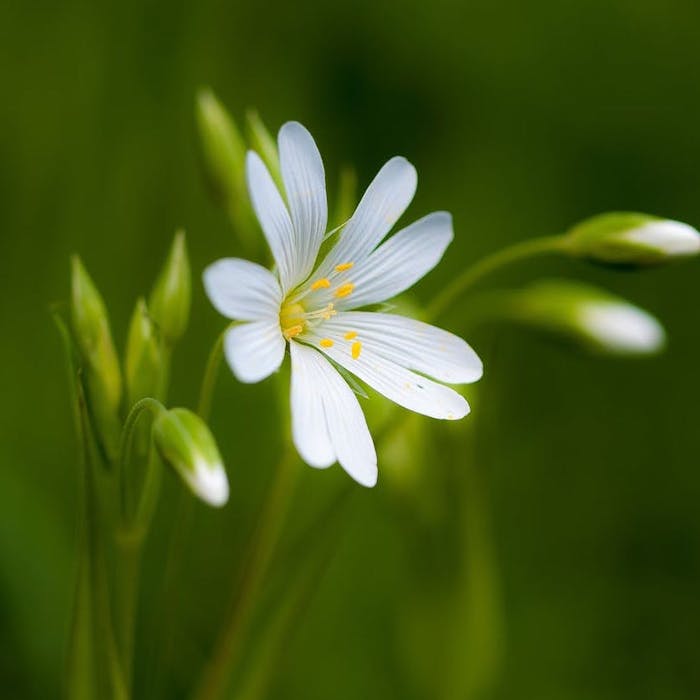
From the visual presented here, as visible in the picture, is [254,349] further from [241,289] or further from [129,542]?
[129,542]

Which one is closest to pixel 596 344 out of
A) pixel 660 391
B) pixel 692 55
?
pixel 660 391

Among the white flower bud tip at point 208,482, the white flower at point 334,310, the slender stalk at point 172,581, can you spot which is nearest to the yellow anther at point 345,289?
the white flower at point 334,310

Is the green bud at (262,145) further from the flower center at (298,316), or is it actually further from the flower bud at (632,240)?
the flower bud at (632,240)

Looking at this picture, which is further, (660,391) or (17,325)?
(660,391)

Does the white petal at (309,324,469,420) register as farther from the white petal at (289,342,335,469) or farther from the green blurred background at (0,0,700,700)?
the green blurred background at (0,0,700,700)

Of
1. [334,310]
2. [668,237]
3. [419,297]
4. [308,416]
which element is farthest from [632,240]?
[419,297]

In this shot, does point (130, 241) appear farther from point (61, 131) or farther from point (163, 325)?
point (163, 325)
